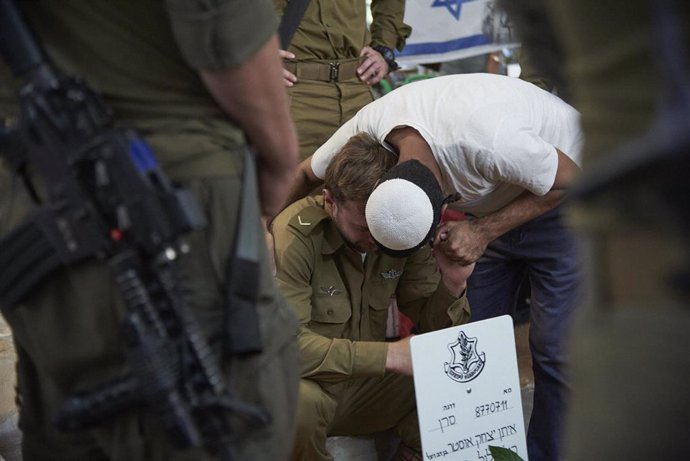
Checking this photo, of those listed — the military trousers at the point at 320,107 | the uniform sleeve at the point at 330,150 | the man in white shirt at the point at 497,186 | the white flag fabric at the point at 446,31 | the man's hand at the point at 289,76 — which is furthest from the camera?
the white flag fabric at the point at 446,31

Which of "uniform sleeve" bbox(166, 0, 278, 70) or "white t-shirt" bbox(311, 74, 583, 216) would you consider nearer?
"uniform sleeve" bbox(166, 0, 278, 70)

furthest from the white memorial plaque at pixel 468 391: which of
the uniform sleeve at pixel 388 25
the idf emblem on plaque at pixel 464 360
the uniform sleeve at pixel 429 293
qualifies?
the uniform sleeve at pixel 388 25

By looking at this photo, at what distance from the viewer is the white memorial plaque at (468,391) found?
239 centimetres

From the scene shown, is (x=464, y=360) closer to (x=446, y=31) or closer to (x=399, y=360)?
(x=399, y=360)

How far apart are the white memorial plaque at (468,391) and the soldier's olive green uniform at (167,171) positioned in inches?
46.9

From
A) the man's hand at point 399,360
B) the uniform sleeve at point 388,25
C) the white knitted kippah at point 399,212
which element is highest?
the uniform sleeve at point 388,25

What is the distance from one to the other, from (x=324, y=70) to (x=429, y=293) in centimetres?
80

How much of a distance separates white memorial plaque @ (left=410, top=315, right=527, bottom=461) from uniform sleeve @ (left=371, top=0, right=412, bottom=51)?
1.23m


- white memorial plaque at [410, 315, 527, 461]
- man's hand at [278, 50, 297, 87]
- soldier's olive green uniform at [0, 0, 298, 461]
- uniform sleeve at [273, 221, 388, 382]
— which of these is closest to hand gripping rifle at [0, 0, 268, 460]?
soldier's olive green uniform at [0, 0, 298, 461]

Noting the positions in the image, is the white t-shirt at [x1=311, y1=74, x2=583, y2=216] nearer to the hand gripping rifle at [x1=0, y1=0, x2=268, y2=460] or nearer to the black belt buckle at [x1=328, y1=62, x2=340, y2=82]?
the black belt buckle at [x1=328, y1=62, x2=340, y2=82]

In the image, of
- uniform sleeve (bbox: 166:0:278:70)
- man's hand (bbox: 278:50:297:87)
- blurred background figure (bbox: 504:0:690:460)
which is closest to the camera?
blurred background figure (bbox: 504:0:690:460)

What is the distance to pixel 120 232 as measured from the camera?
1.15 meters

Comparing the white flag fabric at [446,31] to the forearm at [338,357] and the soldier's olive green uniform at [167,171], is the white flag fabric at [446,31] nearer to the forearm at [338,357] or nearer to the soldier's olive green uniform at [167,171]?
the forearm at [338,357]

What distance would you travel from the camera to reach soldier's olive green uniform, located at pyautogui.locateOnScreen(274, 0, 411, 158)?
9.93 feet
